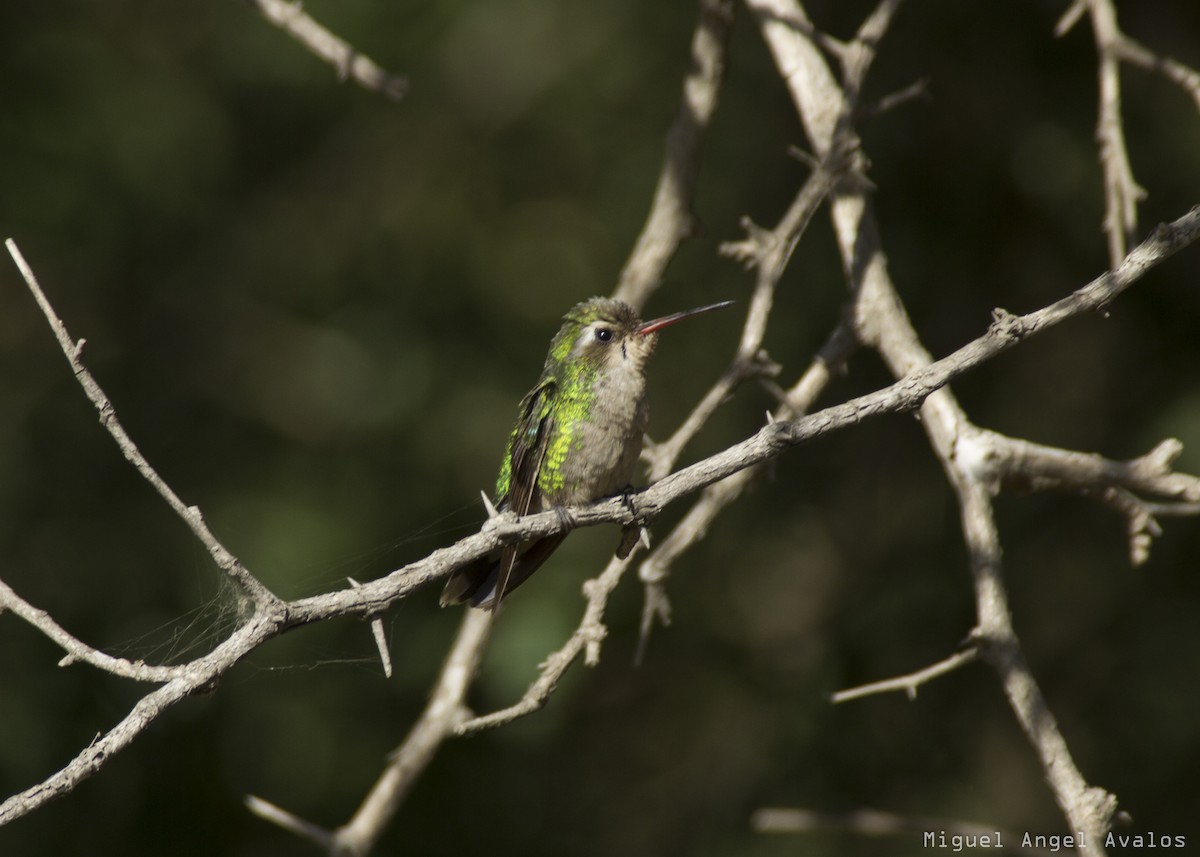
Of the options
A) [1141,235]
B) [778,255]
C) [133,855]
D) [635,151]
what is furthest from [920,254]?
[133,855]

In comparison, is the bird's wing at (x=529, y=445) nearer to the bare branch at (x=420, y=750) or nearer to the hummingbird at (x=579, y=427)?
the hummingbird at (x=579, y=427)

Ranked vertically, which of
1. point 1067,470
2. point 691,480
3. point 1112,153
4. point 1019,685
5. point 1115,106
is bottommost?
point 1019,685

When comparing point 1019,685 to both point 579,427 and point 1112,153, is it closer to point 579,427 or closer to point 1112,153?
point 579,427

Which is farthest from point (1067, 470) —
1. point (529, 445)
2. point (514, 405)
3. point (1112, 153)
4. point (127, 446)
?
point (514, 405)

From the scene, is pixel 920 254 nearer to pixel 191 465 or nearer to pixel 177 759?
pixel 191 465

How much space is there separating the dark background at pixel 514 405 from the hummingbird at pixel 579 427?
1391mm


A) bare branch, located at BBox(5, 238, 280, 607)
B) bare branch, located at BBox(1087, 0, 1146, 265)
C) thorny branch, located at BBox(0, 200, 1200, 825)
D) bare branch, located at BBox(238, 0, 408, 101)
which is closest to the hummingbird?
thorny branch, located at BBox(0, 200, 1200, 825)

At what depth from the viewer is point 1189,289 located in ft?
19.1

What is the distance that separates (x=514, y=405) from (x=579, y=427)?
6.57 feet

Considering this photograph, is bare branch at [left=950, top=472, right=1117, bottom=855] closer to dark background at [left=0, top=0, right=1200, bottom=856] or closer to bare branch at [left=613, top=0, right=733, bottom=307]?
bare branch at [left=613, top=0, right=733, bottom=307]

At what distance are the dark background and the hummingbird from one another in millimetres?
1391

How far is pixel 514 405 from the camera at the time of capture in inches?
242

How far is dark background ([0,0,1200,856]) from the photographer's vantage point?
5.64 meters

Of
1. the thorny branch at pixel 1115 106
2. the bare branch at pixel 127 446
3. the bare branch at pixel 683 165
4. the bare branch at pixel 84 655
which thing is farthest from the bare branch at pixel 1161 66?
the bare branch at pixel 84 655
